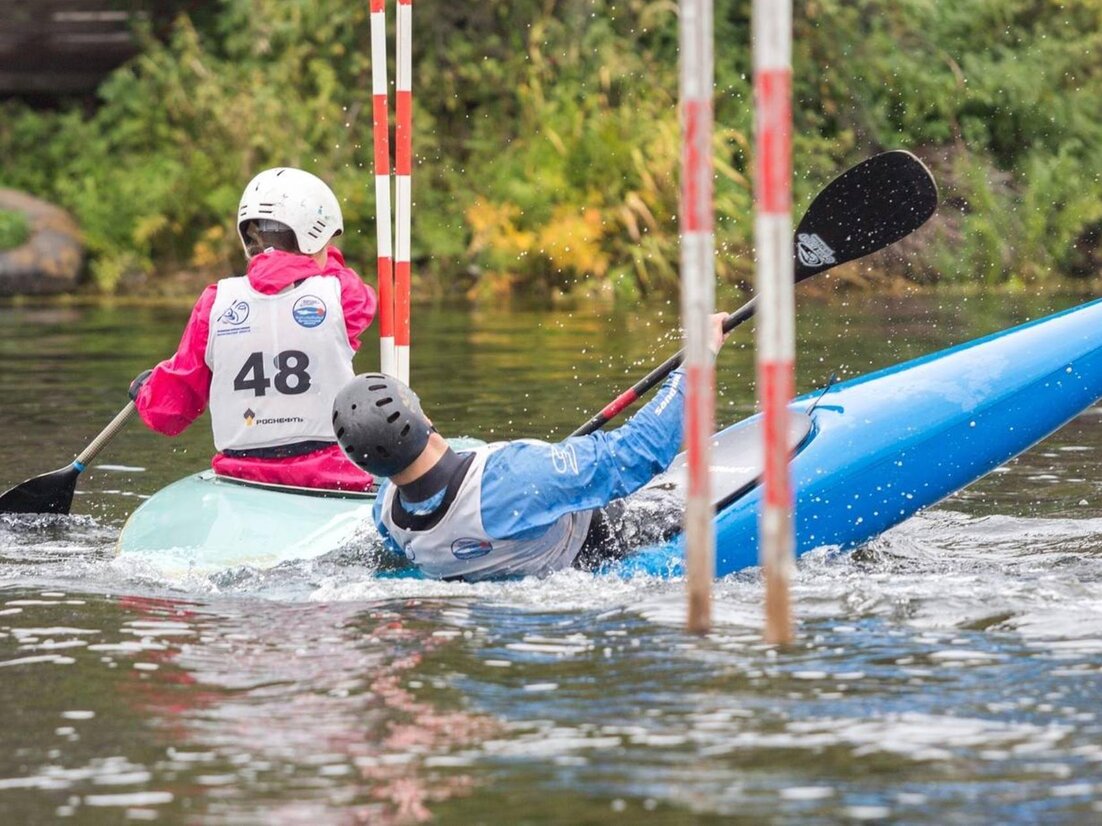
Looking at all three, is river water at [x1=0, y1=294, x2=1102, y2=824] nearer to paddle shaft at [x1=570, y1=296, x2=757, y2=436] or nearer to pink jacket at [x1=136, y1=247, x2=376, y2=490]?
pink jacket at [x1=136, y1=247, x2=376, y2=490]

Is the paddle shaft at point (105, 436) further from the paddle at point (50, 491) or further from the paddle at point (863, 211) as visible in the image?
the paddle at point (863, 211)

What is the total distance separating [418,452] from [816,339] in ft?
28.0

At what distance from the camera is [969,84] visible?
1983 centimetres

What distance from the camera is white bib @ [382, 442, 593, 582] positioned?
18.1ft

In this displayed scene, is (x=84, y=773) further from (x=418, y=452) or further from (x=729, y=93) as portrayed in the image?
(x=729, y=93)

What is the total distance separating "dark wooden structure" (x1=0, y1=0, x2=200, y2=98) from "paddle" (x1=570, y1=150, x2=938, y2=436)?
16.2 m

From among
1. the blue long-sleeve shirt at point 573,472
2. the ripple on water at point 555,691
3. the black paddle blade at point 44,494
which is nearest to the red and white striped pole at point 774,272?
the ripple on water at point 555,691

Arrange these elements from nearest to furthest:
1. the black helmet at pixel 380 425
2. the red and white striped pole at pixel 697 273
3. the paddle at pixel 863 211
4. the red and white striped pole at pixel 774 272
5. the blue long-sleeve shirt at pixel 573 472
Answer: the red and white striped pole at pixel 774 272 < the red and white striped pole at pixel 697 273 < the black helmet at pixel 380 425 < the blue long-sleeve shirt at pixel 573 472 < the paddle at pixel 863 211

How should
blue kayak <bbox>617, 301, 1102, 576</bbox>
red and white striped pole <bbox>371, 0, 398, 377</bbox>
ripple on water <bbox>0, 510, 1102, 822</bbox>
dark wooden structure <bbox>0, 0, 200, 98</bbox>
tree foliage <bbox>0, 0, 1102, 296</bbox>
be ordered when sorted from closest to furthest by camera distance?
ripple on water <bbox>0, 510, 1102, 822</bbox> < blue kayak <bbox>617, 301, 1102, 576</bbox> < red and white striped pole <bbox>371, 0, 398, 377</bbox> < tree foliage <bbox>0, 0, 1102, 296</bbox> < dark wooden structure <bbox>0, 0, 200, 98</bbox>

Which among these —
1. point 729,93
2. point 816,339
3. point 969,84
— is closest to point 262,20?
point 729,93

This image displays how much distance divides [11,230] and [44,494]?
12871 mm

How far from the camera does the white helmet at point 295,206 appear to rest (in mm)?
6293

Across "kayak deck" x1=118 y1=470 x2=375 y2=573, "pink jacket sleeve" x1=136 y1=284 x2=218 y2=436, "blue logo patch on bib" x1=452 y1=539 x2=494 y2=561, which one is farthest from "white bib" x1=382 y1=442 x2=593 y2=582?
"pink jacket sleeve" x1=136 y1=284 x2=218 y2=436

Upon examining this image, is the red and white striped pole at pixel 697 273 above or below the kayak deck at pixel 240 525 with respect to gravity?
above
